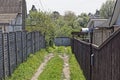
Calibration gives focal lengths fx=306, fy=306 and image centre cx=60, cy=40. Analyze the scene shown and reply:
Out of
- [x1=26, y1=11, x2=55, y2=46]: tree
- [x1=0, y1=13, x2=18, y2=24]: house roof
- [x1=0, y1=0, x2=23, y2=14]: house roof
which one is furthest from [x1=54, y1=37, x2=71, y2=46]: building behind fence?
[x1=0, y1=13, x2=18, y2=24]: house roof

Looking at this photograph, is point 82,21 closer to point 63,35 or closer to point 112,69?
point 63,35

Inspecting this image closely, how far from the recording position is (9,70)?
486 inches

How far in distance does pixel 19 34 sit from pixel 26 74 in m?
3.20

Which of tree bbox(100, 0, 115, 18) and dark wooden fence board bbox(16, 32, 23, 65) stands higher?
tree bbox(100, 0, 115, 18)

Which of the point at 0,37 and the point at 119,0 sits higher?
the point at 119,0

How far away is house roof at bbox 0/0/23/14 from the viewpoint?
38.5 m

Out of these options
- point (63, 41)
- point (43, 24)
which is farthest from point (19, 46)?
point (63, 41)

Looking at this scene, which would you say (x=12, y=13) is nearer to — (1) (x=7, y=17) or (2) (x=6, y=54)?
(1) (x=7, y=17)

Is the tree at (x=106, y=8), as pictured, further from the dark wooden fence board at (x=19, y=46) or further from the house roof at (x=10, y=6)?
the dark wooden fence board at (x=19, y=46)

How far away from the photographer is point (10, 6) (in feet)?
129

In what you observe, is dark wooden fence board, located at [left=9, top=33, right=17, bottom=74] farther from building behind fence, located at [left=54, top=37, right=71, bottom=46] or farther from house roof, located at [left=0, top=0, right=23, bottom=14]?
building behind fence, located at [left=54, top=37, right=71, bottom=46]

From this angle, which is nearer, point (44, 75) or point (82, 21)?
point (44, 75)

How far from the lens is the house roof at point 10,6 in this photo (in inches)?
1516

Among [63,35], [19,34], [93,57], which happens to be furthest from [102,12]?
[93,57]
